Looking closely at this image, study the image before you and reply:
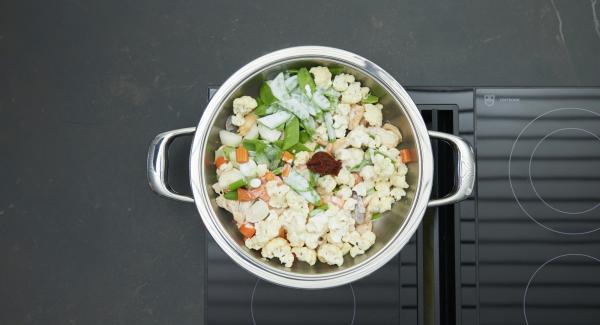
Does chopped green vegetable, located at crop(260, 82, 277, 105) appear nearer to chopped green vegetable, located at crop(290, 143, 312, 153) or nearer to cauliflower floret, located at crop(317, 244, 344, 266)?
chopped green vegetable, located at crop(290, 143, 312, 153)

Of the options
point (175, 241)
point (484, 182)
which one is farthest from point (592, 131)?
point (175, 241)

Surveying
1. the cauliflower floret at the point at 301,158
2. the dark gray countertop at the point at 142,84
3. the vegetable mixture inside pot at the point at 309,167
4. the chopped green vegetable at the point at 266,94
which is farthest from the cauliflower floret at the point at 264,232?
the dark gray countertop at the point at 142,84

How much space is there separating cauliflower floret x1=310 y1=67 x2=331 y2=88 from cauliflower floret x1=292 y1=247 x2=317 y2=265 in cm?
30

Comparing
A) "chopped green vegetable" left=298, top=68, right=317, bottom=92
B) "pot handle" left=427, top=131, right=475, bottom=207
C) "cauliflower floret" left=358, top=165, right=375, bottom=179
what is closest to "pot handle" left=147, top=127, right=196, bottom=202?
"chopped green vegetable" left=298, top=68, right=317, bottom=92

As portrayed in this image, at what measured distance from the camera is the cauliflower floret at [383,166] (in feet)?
2.84

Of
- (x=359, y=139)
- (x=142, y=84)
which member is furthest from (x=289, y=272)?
(x=142, y=84)

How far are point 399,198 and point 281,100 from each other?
0.28m

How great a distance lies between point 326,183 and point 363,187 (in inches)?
2.8

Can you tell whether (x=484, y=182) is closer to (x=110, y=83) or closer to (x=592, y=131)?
(x=592, y=131)

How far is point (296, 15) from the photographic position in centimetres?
115

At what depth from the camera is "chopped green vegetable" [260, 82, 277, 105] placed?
0.89 meters

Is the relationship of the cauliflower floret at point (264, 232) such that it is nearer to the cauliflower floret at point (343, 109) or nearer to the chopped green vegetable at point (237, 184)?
the chopped green vegetable at point (237, 184)

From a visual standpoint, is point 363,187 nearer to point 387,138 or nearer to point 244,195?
point 387,138

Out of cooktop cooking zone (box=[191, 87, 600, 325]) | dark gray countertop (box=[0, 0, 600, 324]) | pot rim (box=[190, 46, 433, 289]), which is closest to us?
pot rim (box=[190, 46, 433, 289])
